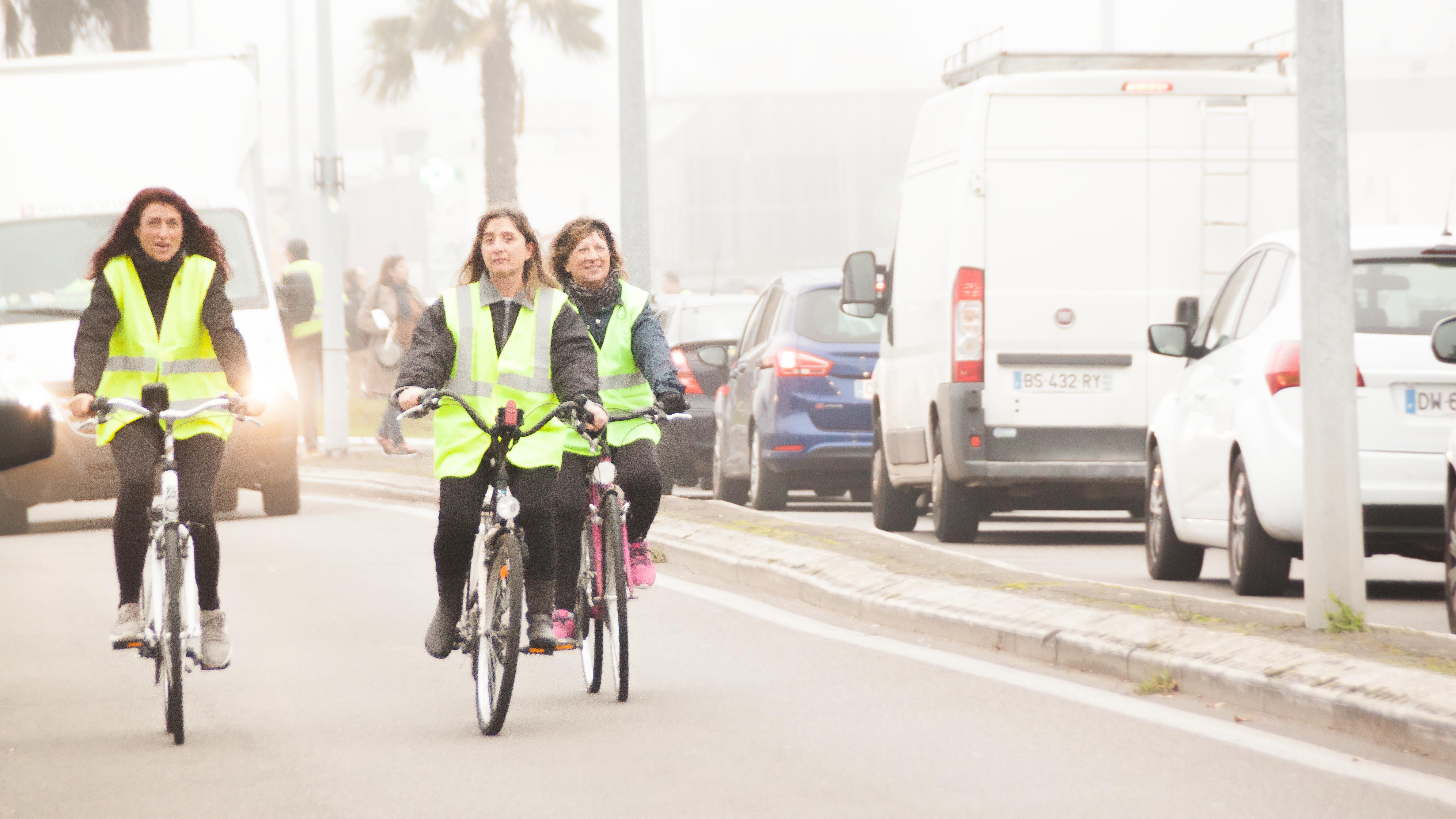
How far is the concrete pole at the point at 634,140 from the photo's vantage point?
52.2ft

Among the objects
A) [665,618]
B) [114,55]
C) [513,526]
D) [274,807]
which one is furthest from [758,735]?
[114,55]

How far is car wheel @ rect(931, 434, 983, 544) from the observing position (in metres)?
13.0

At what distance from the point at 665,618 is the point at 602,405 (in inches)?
104

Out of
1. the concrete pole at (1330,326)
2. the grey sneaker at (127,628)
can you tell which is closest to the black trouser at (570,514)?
the grey sneaker at (127,628)

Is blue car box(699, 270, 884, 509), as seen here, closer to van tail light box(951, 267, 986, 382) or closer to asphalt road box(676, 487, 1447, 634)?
asphalt road box(676, 487, 1447, 634)

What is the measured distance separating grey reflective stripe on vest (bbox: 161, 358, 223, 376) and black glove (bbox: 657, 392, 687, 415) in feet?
4.96

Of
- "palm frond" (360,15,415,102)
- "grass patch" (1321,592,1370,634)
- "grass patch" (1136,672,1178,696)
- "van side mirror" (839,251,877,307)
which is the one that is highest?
"palm frond" (360,15,415,102)

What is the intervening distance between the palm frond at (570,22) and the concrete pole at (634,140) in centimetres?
2007

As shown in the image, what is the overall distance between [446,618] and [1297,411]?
3971 millimetres

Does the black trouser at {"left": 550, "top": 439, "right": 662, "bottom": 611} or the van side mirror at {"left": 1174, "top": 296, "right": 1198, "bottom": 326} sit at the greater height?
the van side mirror at {"left": 1174, "top": 296, "right": 1198, "bottom": 326}

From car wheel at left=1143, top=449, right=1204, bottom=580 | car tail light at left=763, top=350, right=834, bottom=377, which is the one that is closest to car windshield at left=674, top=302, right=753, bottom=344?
car tail light at left=763, top=350, right=834, bottom=377

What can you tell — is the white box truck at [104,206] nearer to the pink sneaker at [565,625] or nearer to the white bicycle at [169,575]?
the white bicycle at [169,575]

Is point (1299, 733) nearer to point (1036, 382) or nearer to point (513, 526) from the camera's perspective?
point (513, 526)

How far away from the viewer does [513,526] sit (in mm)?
7000
